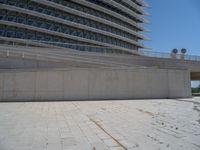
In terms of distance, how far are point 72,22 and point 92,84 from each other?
103ft

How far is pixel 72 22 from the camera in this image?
45.1 metres

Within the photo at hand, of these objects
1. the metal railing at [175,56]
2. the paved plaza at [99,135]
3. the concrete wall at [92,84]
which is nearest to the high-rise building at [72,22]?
the metal railing at [175,56]

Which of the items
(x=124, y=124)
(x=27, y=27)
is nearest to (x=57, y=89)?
(x=124, y=124)

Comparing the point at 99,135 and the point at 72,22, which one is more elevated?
the point at 72,22

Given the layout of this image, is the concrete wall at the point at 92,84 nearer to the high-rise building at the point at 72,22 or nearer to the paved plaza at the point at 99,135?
the paved plaza at the point at 99,135

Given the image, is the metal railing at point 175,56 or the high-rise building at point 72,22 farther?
the high-rise building at point 72,22

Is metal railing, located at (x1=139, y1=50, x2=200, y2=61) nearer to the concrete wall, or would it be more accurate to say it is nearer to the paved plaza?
the concrete wall

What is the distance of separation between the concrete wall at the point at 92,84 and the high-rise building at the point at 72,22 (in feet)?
43.4

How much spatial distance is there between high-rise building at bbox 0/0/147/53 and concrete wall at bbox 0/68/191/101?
13237mm

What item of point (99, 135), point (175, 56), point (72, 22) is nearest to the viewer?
point (99, 135)

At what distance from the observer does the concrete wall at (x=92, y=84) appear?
1548cm

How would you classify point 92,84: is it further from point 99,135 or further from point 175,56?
point 175,56

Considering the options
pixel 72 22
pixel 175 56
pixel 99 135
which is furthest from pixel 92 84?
pixel 72 22

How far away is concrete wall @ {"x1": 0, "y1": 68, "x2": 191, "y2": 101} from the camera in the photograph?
15479 millimetres
